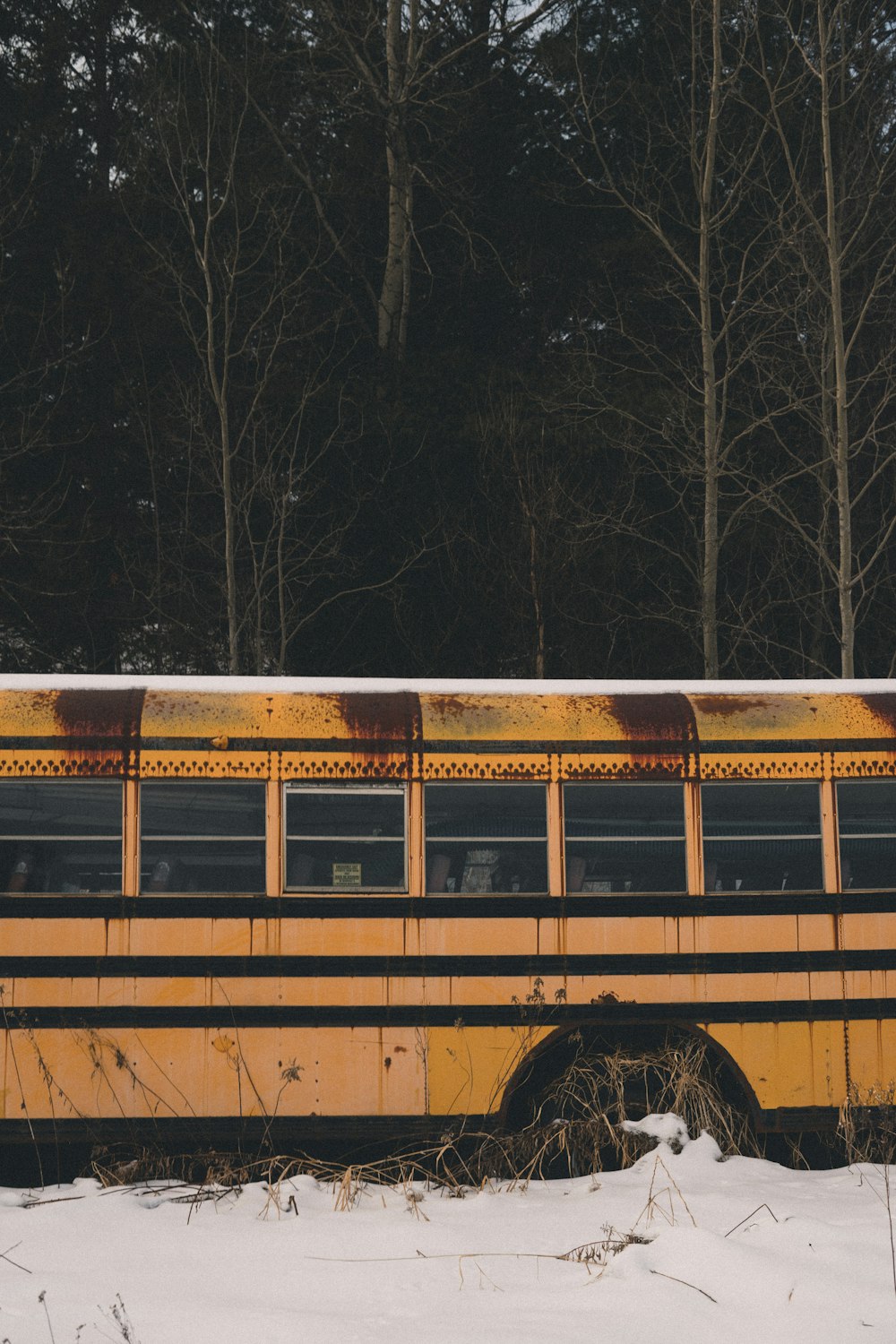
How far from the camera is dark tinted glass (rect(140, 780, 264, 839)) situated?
6777 millimetres

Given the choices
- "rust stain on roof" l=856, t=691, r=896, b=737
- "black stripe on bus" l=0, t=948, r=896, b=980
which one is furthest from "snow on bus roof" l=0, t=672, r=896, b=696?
"black stripe on bus" l=0, t=948, r=896, b=980

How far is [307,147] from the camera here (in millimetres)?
20688

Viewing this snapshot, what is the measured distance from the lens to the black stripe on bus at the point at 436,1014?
661 cm

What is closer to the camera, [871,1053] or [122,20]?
[871,1053]

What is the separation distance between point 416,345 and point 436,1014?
1513 cm

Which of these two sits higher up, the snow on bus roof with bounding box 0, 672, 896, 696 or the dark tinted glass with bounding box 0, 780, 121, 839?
the snow on bus roof with bounding box 0, 672, 896, 696

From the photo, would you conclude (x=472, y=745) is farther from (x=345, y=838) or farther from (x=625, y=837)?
(x=625, y=837)

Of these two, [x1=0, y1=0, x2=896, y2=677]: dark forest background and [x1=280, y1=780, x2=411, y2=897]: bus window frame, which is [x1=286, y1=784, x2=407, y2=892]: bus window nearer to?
[x1=280, y1=780, x2=411, y2=897]: bus window frame

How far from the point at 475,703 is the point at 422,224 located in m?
15.9

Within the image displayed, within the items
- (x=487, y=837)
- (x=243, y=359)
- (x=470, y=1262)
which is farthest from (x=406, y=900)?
(x=243, y=359)

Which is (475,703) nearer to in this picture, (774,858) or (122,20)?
(774,858)

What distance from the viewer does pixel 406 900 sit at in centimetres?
678

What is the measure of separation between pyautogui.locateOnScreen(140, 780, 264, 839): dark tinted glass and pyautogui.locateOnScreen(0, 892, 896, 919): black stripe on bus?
→ 361 millimetres

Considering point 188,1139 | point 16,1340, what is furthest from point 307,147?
point 16,1340
